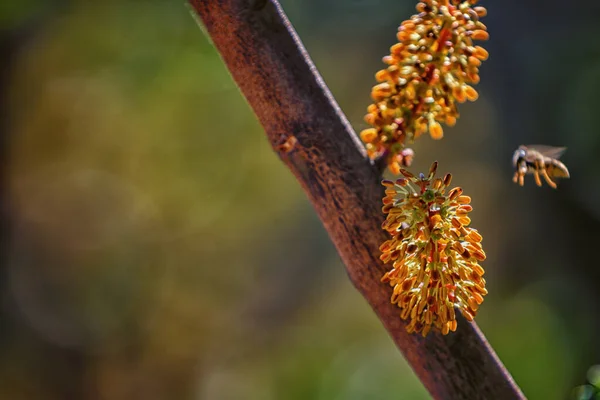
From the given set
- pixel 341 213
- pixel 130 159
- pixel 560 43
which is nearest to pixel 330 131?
pixel 341 213

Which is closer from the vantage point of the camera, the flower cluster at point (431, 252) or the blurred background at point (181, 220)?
the flower cluster at point (431, 252)

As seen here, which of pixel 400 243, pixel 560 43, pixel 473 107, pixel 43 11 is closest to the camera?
pixel 400 243

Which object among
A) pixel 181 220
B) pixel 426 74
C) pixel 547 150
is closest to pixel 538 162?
pixel 547 150

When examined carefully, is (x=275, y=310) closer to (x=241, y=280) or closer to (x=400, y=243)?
(x=241, y=280)

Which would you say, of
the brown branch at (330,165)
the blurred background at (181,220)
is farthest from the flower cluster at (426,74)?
the blurred background at (181,220)

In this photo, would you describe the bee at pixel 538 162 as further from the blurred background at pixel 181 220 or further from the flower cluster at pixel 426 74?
the blurred background at pixel 181 220

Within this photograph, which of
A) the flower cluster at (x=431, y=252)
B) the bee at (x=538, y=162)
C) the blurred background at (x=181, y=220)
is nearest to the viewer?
the flower cluster at (x=431, y=252)

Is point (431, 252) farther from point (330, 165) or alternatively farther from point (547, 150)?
point (547, 150)
